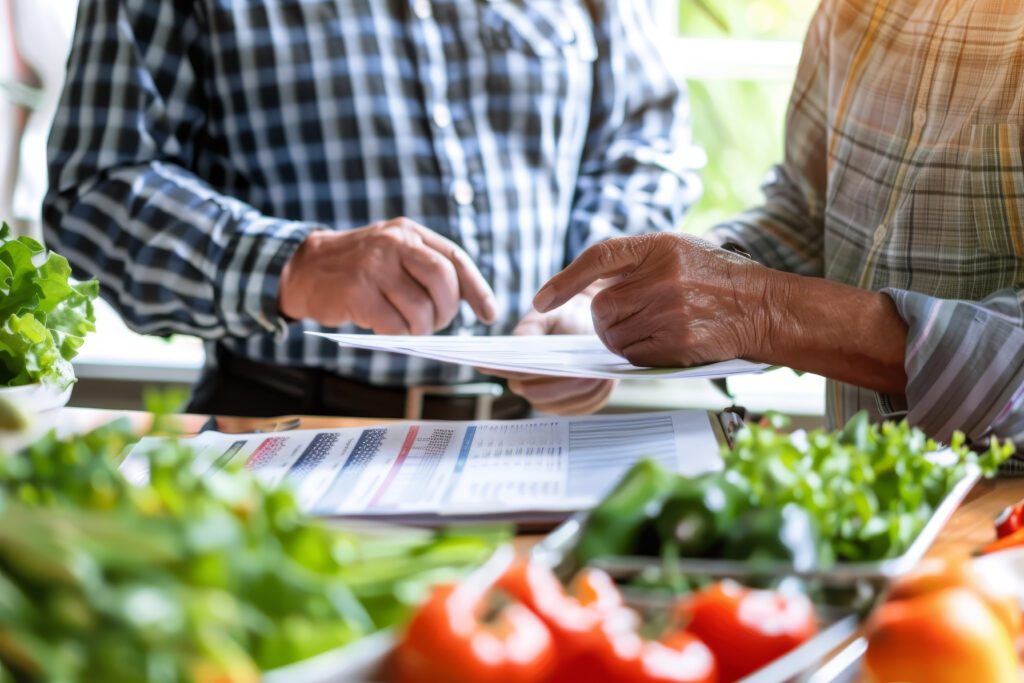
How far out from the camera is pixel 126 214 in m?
1.44

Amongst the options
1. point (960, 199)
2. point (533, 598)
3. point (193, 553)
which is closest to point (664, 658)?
point (533, 598)

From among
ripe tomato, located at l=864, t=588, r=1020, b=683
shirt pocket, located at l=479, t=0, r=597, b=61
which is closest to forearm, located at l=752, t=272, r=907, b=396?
ripe tomato, located at l=864, t=588, r=1020, b=683

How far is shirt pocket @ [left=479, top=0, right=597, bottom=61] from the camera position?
1.58m

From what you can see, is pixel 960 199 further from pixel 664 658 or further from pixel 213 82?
pixel 213 82

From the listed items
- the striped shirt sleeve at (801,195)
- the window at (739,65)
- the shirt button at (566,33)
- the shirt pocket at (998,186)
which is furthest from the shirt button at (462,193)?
the window at (739,65)

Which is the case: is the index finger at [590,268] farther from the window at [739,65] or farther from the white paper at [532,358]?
the window at [739,65]

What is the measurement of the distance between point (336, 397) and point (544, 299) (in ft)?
2.11

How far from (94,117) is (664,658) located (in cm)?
138

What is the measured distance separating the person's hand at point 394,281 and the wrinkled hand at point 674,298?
187 millimetres

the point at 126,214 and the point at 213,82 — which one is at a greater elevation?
the point at 213,82

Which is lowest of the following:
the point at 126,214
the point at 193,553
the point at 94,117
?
the point at 126,214

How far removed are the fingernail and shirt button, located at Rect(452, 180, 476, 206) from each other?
1.94 feet

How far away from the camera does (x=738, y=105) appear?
244 cm

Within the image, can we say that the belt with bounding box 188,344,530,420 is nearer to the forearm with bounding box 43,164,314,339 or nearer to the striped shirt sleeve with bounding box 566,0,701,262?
the forearm with bounding box 43,164,314,339
